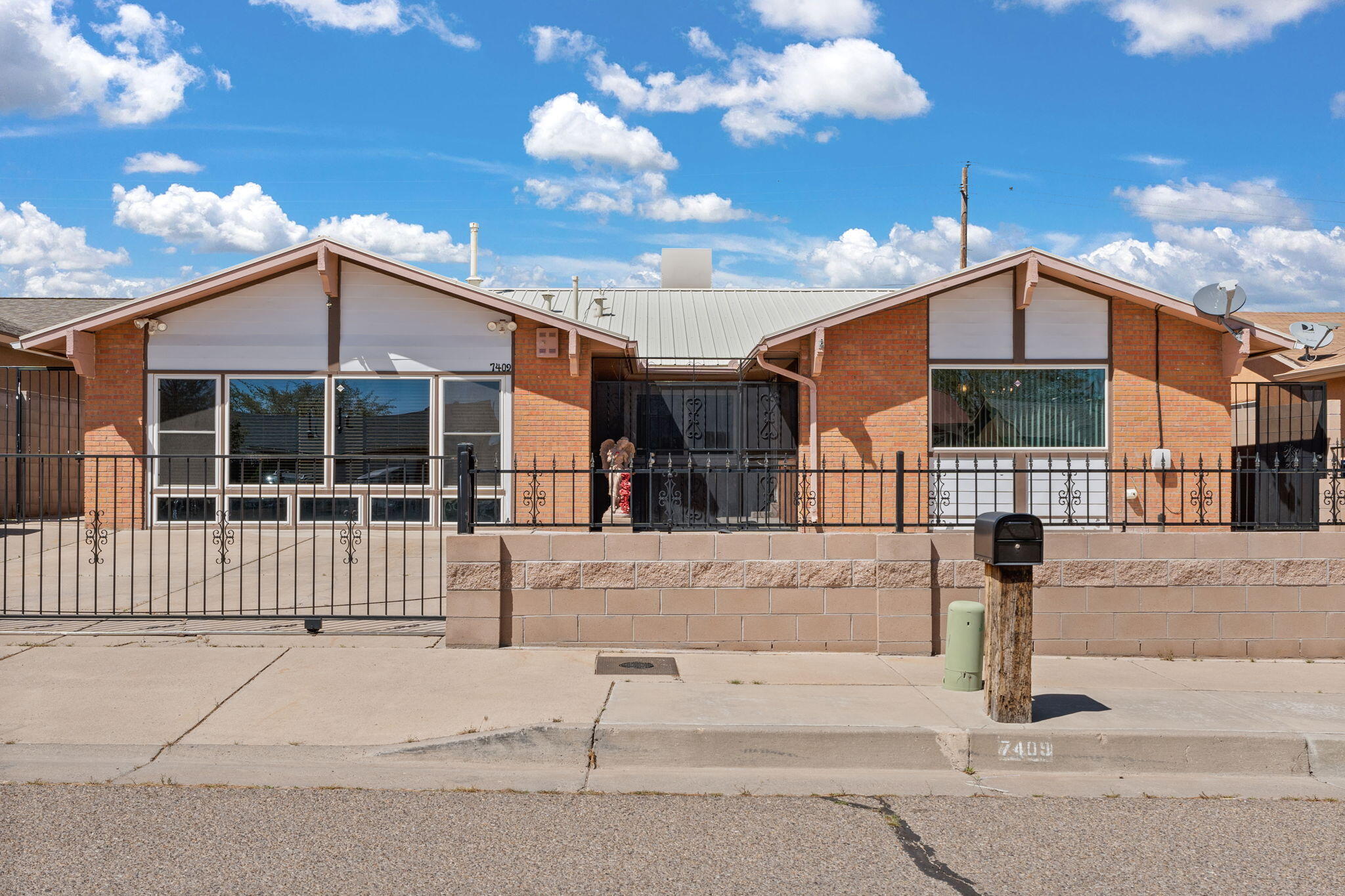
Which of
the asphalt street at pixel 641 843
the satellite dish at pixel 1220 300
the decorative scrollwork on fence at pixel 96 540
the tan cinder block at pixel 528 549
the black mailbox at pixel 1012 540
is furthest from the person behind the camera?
the satellite dish at pixel 1220 300

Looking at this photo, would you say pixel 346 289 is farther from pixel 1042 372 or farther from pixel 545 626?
pixel 1042 372

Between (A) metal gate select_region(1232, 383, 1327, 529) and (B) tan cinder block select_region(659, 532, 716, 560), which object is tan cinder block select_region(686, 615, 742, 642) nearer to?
(B) tan cinder block select_region(659, 532, 716, 560)

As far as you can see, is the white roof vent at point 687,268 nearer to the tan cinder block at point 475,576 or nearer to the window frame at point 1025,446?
the window frame at point 1025,446

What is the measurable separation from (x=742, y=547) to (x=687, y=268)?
15.6 metres

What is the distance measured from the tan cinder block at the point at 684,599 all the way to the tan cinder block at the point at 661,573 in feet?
0.20

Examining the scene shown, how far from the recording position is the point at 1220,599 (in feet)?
28.1

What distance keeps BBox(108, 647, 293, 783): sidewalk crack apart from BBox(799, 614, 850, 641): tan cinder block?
13.7ft

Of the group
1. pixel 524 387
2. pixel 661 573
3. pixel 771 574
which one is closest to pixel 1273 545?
pixel 771 574

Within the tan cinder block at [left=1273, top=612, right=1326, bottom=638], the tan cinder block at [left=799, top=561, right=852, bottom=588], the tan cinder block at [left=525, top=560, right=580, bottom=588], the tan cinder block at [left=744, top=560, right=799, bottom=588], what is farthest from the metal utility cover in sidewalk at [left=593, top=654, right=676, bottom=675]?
the tan cinder block at [left=1273, top=612, right=1326, bottom=638]

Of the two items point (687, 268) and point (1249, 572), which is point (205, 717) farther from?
point (687, 268)

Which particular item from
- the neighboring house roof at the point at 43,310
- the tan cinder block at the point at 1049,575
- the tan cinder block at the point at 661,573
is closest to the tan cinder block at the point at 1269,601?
the tan cinder block at the point at 1049,575

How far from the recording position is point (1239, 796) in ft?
17.9

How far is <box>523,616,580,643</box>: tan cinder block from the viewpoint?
27.2 ft

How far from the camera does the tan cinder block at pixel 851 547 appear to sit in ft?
27.5
